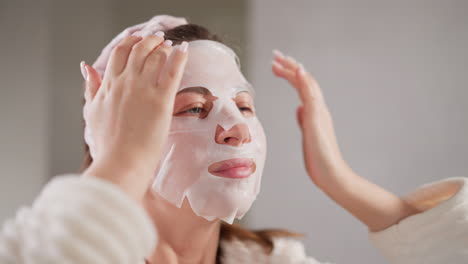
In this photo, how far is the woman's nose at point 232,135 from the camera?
2.42 ft

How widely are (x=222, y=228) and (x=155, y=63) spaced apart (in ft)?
1.63

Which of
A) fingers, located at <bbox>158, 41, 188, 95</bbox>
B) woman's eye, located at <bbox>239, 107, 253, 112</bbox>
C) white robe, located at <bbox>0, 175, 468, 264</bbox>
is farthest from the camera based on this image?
woman's eye, located at <bbox>239, 107, 253, 112</bbox>

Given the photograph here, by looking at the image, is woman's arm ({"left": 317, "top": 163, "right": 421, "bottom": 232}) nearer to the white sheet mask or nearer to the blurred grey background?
the white sheet mask

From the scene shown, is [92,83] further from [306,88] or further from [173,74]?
[306,88]

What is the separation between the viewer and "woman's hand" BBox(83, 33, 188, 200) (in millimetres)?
527

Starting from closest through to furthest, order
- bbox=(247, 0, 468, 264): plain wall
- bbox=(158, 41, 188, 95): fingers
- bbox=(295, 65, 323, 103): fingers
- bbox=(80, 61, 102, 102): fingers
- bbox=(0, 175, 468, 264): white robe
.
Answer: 1. bbox=(0, 175, 468, 264): white robe
2. bbox=(158, 41, 188, 95): fingers
3. bbox=(80, 61, 102, 102): fingers
4. bbox=(295, 65, 323, 103): fingers
5. bbox=(247, 0, 468, 264): plain wall

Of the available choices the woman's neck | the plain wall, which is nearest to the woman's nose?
the woman's neck

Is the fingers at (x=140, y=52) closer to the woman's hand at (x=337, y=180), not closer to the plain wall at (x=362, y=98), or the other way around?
the woman's hand at (x=337, y=180)

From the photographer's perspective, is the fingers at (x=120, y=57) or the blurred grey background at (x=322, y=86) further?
the blurred grey background at (x=322, y=86)

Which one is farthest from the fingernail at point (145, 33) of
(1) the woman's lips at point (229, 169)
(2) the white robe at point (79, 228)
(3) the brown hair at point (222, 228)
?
(2) the white robe at point (79, 228)

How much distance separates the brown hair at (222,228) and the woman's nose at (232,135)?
0.21m

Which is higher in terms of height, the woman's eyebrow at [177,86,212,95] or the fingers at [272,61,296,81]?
the woman's eyebrow at [177,86,212,95]

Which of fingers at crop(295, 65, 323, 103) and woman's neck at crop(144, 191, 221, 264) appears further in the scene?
fingers at crop(295, 65, 323, 103)

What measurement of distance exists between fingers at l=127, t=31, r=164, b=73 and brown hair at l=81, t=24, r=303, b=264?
209 millimetres
